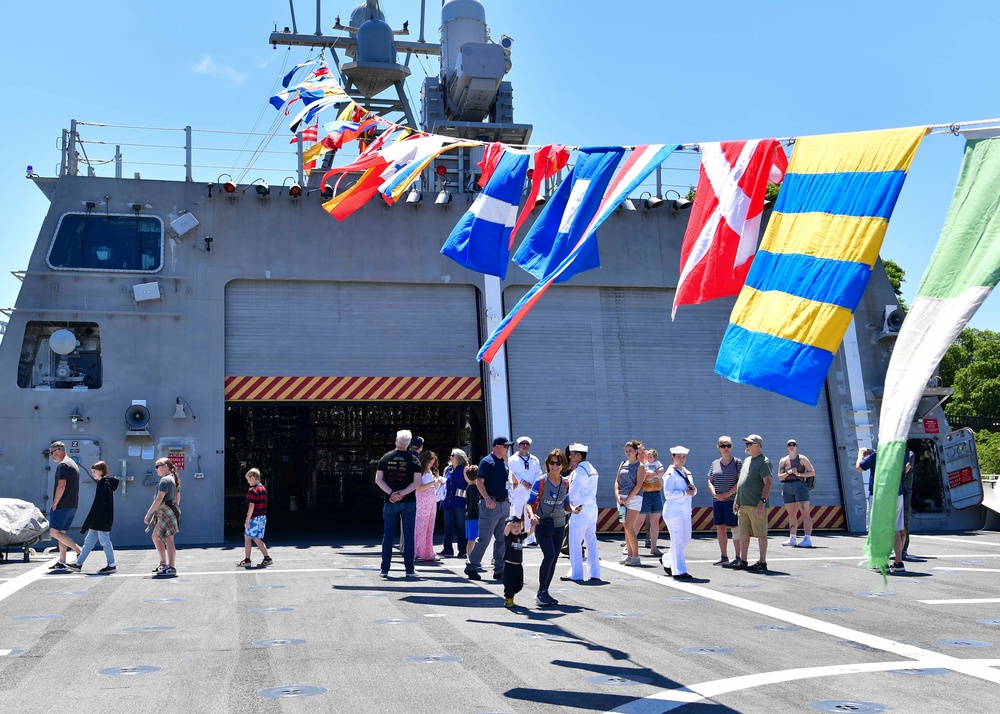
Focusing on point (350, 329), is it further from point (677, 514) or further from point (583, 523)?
point (677, 514)

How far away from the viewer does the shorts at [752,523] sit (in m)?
12.4

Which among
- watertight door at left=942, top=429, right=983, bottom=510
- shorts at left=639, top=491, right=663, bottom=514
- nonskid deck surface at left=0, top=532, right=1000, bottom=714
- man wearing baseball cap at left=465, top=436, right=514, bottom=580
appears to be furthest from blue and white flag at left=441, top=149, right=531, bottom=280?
watertight door at left=942, top=429, right=983, bottom=510

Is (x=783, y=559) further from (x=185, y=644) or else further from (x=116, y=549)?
(x=116, y=549)

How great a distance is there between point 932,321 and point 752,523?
8.02 m

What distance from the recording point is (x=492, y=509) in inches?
466

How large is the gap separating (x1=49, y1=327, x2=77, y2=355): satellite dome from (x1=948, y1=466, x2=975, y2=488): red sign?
1814cm

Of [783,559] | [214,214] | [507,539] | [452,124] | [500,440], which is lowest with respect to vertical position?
[783,559]

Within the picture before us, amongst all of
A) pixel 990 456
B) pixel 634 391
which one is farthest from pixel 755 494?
pixel 990 456

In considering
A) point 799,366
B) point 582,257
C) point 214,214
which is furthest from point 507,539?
point 214,214

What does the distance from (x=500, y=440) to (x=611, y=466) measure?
25.1ft

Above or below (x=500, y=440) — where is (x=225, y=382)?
above

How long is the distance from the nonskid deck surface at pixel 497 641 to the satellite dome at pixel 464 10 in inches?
653

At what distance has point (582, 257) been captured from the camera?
7.83m

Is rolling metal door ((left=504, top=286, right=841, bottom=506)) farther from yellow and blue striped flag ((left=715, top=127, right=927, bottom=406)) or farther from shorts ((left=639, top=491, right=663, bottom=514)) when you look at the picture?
yellow and blue striped flag ((left=715, top=127, right=927, bottom=406))
